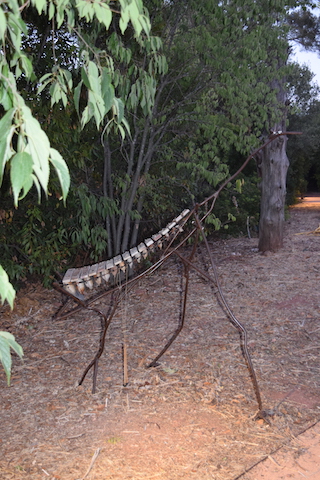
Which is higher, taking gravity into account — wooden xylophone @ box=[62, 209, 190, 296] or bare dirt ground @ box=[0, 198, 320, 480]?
wooden xylophone @ box=[62, 209, 190, 296]

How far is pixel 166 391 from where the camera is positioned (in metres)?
3.41

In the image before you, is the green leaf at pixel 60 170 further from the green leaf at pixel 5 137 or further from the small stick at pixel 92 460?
the small stick at pixel 92 460

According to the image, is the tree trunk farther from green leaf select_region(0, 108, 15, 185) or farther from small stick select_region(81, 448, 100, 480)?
green leaf select_region(0, 108, 15, 185)

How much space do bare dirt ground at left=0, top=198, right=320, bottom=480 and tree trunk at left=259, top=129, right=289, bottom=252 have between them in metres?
1.47

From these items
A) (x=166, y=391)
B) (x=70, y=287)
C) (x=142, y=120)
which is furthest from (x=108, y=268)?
(x=142, y=120)

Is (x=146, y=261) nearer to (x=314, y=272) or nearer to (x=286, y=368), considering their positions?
(x=314, y=272)

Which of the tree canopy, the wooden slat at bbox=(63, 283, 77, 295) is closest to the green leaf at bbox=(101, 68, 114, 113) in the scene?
the wooden slat at bbox=(63, 283, 77, 295)

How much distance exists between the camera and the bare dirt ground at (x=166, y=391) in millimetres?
2605

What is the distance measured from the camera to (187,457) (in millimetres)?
2615

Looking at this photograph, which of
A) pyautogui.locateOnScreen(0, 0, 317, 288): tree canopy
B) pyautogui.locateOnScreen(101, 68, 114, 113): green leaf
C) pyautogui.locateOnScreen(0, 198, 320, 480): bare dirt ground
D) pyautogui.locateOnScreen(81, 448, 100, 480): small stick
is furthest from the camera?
pyautogui.locateOnScreen(0, 0, 317, 288): tree canopy

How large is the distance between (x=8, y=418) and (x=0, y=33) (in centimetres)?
261

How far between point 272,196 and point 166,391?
4.66 meters

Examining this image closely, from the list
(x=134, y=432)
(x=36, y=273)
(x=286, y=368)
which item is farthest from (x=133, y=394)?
(x=36, y=273)

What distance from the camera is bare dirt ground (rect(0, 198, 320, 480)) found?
2605 mm
